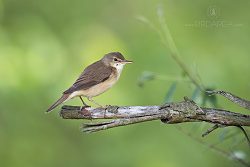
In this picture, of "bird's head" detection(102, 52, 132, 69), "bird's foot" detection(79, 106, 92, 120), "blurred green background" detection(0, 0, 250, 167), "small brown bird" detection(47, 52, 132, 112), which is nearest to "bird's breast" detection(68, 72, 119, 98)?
"small brown bird" detection(47, 52, 132, 112)

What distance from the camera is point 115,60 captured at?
5383 millimetres

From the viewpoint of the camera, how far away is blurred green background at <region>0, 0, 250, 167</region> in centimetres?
560

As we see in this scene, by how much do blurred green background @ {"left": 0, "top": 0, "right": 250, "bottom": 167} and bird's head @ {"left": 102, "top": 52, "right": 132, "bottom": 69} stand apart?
1.32ft

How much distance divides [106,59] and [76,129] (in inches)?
55.8

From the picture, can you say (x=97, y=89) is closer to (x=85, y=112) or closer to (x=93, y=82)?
(x=93, y=82)

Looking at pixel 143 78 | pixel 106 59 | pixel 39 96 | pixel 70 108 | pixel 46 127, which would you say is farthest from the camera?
pixel 46 127

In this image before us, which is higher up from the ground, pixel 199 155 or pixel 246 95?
pixel 246 95

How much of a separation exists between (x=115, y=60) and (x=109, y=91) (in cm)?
45

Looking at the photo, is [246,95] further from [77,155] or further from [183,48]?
[77,155]

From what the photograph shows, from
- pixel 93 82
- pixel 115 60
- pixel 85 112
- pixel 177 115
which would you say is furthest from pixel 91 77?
pixel 177 115

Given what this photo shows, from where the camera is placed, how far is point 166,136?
646cm

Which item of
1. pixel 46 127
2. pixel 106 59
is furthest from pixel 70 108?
pixel 46 127

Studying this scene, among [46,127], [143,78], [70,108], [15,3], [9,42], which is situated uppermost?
[15,3]

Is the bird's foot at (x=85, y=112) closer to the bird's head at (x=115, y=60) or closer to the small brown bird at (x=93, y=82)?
the small brown bird at (x=93, y=82)
